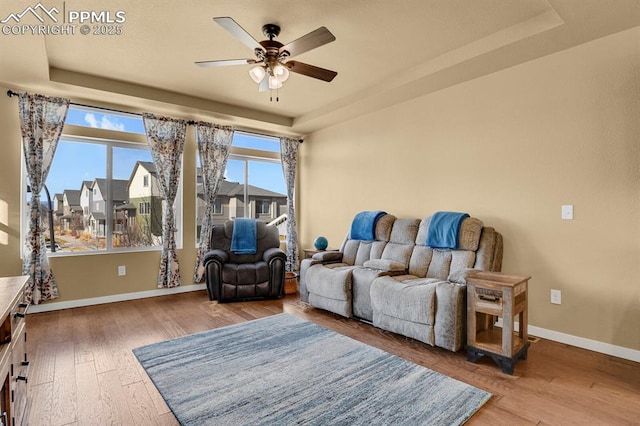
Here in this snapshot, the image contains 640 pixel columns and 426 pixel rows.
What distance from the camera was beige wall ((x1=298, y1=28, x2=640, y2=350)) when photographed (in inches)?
108

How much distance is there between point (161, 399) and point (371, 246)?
282 centimetres

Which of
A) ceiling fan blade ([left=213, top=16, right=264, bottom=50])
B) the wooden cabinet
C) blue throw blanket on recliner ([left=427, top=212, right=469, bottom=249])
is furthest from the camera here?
blue throw blanket on recliner ([left=427, top=212, right=469, bottom=249])

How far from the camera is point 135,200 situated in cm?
473

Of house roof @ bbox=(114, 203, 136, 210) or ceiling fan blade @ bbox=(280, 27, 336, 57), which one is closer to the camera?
ceiling fan blade @ bbox=(280, 27, 336, 57)

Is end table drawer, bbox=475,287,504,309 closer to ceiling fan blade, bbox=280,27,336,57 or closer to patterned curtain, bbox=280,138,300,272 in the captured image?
ceiling fan blade, bbox=280,27,336,57

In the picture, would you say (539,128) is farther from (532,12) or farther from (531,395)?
(531,395)

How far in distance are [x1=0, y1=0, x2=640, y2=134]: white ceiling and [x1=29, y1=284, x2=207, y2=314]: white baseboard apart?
8.45ft

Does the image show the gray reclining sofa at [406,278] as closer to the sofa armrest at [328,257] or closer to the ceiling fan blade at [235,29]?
the sofa armrest at [328,257]

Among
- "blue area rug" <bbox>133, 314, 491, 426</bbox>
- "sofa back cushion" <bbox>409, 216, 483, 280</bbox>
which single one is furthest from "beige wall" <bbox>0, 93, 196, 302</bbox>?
"sofa back cushion" <bbox>409, 216, 483, 280</bbox>

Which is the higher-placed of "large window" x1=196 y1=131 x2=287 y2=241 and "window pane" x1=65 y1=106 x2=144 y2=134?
"window pane" x1=65 y1=106 x2=144 y2=134

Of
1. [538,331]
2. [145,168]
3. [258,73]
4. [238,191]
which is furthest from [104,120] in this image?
[538,331]

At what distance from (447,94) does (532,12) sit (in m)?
1.35

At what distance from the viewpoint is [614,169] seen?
9.16 feet

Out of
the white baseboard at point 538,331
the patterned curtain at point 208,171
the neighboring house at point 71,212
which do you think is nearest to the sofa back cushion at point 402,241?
the white baseboard at point 538,331
